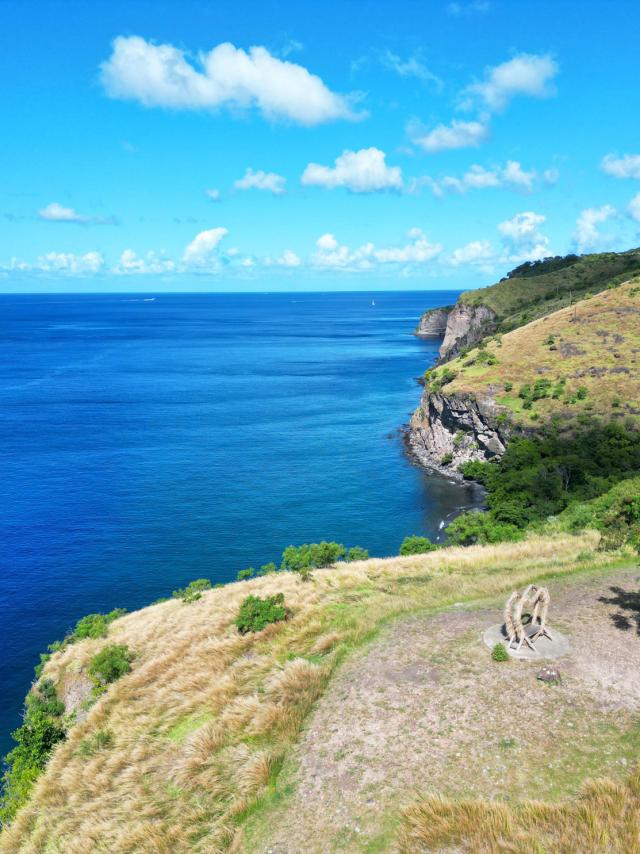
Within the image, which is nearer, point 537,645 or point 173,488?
point 537,645

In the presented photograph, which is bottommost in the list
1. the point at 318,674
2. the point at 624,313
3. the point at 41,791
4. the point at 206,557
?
the point at 206,557

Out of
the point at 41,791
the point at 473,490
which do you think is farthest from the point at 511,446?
the point at 41,791

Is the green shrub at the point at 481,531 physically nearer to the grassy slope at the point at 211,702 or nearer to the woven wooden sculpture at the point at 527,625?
the grassy slope at the point at 211,702

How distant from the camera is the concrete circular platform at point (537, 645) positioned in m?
19.5

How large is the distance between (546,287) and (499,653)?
508 ft

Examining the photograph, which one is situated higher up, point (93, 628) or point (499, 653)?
point (499, 653)

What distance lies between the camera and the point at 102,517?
63.7 m

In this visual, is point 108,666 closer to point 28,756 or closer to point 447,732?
point 28,756

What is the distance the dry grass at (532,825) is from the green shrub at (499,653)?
546cm

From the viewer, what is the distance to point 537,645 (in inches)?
790

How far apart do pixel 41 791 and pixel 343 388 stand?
11519 centimetres

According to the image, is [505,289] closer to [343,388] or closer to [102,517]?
[343,388]

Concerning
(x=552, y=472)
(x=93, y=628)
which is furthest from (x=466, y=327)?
(x=93, y=628)

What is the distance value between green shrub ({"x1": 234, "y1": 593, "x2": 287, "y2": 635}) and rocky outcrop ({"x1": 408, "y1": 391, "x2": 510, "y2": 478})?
2128 inches
